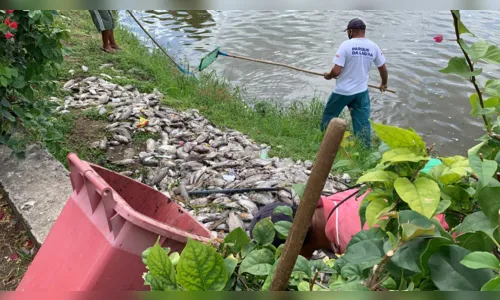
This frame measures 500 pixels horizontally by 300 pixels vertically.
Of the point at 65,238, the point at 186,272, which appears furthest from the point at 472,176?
the point at 65,238

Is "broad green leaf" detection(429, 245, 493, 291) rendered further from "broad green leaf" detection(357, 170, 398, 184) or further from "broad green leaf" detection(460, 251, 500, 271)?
"broad green leaf" detection(357, 170, 398, 184)

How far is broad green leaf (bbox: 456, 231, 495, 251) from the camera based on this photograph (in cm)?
78

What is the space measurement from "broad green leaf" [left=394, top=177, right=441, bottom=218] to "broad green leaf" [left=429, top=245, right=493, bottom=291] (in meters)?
0.11

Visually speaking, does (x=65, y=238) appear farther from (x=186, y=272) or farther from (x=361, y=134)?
(x=361, y=134)

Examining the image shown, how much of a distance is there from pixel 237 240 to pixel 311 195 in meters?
0.55

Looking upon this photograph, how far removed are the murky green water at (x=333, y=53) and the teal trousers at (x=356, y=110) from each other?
4.29 ft

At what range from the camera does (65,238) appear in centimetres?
201

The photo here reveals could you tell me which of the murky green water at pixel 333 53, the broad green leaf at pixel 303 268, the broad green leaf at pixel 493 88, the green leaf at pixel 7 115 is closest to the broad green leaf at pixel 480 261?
the broad green leaf at pixel 303 268

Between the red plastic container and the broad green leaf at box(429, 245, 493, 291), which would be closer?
the broad green leaf at box(429, 245, 493, 291)

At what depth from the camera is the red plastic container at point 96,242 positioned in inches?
71.7

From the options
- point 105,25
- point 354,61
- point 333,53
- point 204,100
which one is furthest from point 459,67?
point 333,53

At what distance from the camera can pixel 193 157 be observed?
14.2 feet

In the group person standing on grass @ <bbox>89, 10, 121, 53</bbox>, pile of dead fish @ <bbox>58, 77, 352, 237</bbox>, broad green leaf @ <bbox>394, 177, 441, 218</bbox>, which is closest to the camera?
broad green leaf @ <bbox>394, 177, 441, 218</bbox>

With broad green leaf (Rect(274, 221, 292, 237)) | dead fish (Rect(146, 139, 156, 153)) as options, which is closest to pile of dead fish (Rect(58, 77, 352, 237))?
dead fish (Rect(146, 139, 156, 153))
